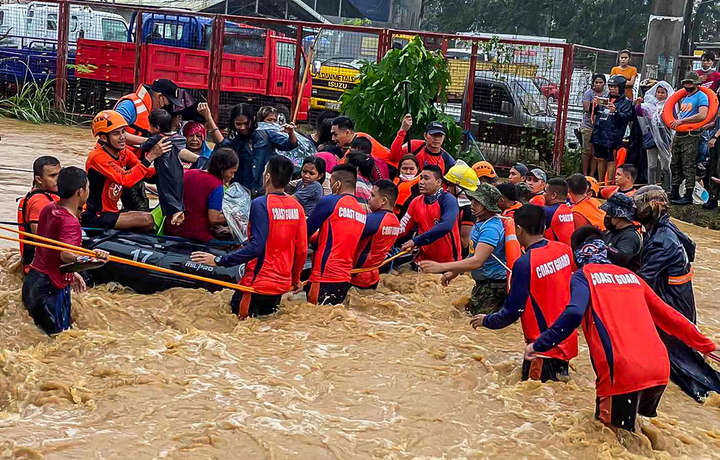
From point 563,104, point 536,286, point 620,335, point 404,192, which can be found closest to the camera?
point 620,335

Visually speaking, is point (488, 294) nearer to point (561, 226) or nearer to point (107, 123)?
point (561, 226)

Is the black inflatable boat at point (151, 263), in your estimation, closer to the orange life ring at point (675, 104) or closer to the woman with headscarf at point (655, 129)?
the orange life ring at point (675, 104)

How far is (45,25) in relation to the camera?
21.5m

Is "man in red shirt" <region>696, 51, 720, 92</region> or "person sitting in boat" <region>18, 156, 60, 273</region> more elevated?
"man in red shirt" <region>696, 51, 720, 92</region>

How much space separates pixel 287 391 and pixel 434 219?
11.1ft

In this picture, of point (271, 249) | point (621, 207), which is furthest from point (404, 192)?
point (621, 207)

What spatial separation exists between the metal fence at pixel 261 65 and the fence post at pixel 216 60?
20mm

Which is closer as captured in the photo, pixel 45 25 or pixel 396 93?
pixel 396 93

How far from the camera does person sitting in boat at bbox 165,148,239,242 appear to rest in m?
8.36

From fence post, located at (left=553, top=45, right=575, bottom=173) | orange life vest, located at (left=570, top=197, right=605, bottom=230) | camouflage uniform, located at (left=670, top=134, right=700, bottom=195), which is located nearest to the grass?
fence post, located at (left=553, top=45, right=575, bottom=173)

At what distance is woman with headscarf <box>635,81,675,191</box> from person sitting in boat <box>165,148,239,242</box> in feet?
29.3

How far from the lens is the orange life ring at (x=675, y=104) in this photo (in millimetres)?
14242

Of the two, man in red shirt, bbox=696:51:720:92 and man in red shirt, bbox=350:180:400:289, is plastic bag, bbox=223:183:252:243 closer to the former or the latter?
man in red shirt, bbox=350:180:400:289

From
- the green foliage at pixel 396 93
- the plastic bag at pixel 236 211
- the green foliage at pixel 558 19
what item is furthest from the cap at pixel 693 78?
the green foliage at pixel 558 19
